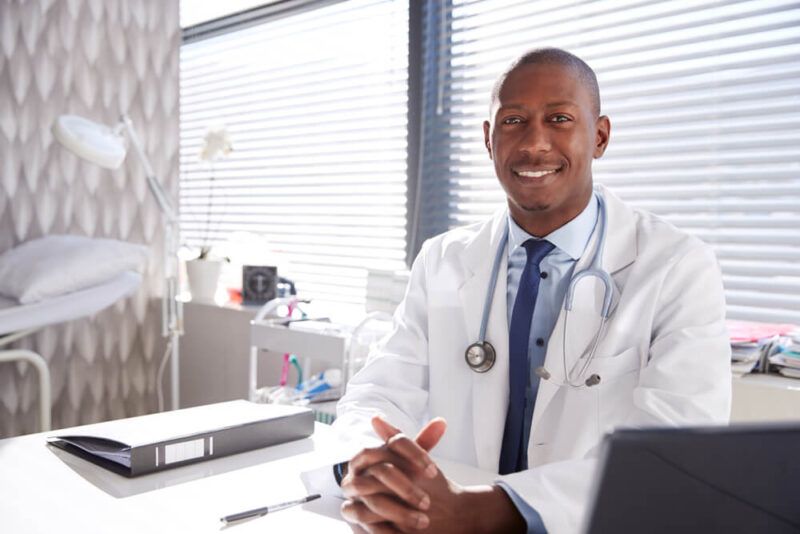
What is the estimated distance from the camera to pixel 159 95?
3.32m

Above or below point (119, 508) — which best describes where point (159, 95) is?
above

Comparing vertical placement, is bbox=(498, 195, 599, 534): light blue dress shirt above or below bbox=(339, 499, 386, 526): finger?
above

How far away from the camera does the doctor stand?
129 centimetres

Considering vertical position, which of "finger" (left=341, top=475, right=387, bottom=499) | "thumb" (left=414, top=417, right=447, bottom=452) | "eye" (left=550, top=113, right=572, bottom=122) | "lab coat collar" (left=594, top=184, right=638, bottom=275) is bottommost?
"finger" (left=341, top=475, right=387, bottom=499)

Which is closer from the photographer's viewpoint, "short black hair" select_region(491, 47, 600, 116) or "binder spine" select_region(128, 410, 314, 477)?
"binder spine" select_region(128, 410, 314, 477)

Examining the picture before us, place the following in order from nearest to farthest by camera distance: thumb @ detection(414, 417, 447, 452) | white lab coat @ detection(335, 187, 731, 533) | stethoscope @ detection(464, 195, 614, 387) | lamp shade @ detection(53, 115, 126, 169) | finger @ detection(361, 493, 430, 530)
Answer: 1. finger @ detection(361, 493, 430, 530)
2. thumb @ detection(414, 417, 447, 452)
3. white lab coat @ detection(335, 187, 731, 533)
4. stethoscope @ detection(464, 195, 614, 387)
5. lamp shade @ detection(53, 115, 126, 169)

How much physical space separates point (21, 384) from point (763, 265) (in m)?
2.72

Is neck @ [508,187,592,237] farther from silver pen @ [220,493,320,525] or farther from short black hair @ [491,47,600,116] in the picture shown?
silver pen @ [220,493,320,525]

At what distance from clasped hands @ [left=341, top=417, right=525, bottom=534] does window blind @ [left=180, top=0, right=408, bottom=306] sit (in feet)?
6.50

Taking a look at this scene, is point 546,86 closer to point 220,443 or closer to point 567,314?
point 567,314

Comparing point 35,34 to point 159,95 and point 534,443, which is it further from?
point 534,443

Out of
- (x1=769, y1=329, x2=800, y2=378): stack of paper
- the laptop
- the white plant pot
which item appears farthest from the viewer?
the white plant pot


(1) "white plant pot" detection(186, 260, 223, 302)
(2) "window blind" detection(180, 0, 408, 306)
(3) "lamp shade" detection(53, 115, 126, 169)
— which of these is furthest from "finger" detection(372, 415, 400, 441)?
(1) "white plant pot" detection(186, 260, 223, 302)

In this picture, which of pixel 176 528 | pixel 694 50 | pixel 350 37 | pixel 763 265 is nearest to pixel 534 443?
pixel 176 528
